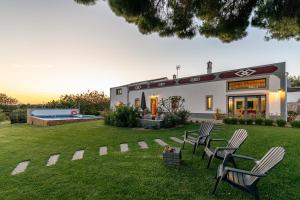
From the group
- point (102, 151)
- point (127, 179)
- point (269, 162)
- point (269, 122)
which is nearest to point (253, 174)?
point (269, 162)

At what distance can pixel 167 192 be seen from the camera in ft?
10.9

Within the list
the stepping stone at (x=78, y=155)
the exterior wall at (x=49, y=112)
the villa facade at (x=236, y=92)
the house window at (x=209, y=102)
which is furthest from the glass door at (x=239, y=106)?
the exterior wall at (x=49, y=112)

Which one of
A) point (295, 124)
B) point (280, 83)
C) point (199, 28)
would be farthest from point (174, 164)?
point (280, 83)

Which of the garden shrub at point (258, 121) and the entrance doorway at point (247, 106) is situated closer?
the garden shrub at point (258, 121)

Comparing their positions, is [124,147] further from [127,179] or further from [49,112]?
[49,112]

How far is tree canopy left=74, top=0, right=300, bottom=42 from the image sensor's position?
210 inches

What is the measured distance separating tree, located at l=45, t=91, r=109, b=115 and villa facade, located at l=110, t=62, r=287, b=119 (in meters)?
11.0

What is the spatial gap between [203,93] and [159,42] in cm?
652

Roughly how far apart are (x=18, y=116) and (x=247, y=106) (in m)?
21.3

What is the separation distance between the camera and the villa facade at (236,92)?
13789mm

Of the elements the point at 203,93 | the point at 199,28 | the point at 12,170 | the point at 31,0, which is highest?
the point at 31,0

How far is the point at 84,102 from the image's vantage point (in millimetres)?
27453

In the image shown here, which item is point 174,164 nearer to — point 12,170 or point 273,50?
point 12,170

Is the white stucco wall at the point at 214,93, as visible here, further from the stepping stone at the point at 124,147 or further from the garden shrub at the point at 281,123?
the stepping stone at the point at 124,147
